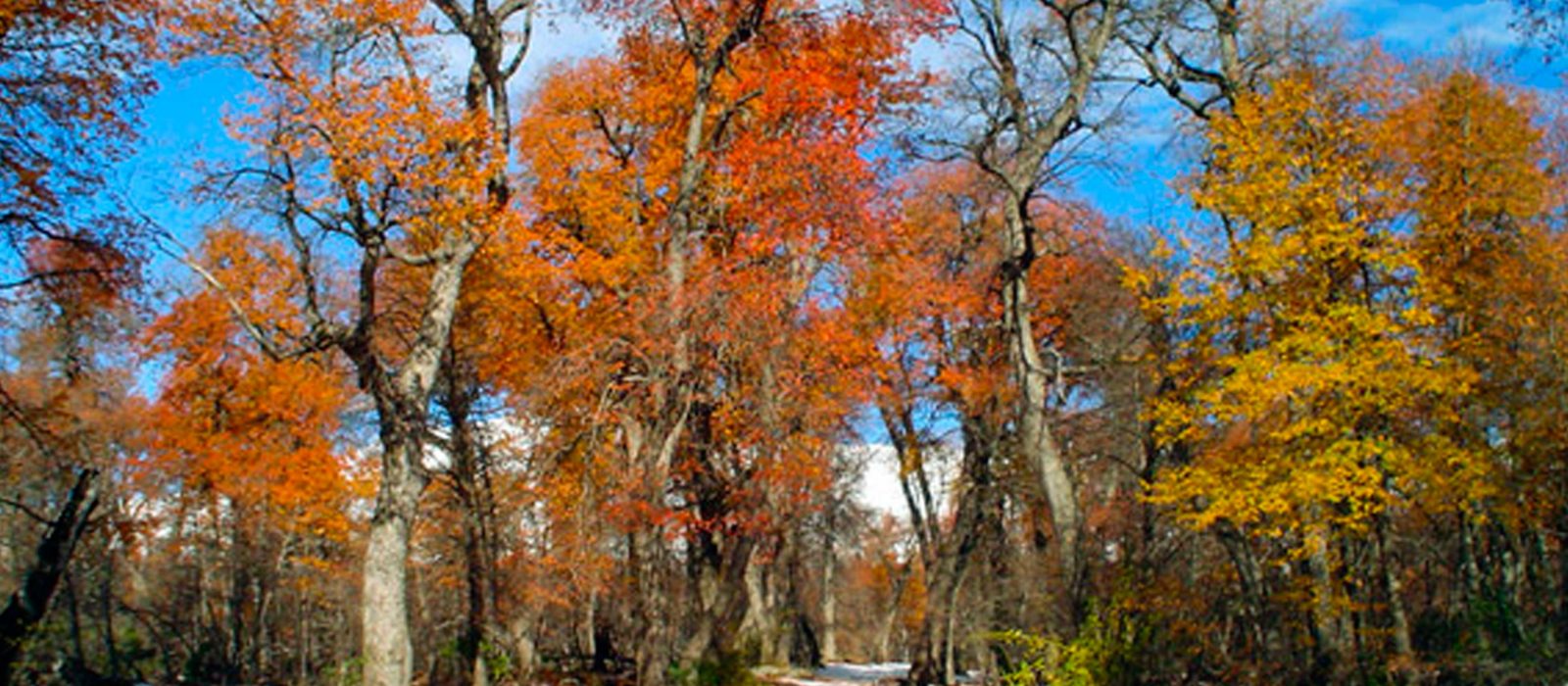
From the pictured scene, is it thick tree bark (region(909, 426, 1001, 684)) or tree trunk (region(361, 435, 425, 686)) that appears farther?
thick tree bark (region(909, 426, 1001, 684))

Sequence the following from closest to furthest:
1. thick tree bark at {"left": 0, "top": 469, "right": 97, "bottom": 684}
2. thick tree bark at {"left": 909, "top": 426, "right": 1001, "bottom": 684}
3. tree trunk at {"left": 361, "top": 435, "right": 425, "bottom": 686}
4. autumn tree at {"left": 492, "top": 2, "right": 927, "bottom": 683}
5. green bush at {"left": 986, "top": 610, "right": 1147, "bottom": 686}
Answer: green bush at {"left": 986, "top": 610, "right": 1147, "bottom": 686}
thick tree bark at {"left": 0, "top": 469, "right": 97, "bottom": 684}
tree trunk at {"left": 361, "top": 435, "right": 425, "bottom": 686}
autumn tree at {"left": 492, "top": 2, "right": 927, "bottom": 683}
thick tree bark at {"left": 909, "top": 426, "right": 1001, "bottom": 684}

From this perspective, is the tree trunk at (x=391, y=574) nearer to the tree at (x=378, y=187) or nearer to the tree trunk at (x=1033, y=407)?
the tree at (x=378, y=187)

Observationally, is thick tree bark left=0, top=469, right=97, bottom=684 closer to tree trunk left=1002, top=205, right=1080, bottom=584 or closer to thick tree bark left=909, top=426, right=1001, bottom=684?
tree trunk left=1002, top=205, right=1080, bottom=584

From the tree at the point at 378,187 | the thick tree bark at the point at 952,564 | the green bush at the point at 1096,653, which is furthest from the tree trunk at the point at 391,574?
the thick tree bark at the point at 952,564

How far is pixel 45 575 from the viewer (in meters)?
10.5

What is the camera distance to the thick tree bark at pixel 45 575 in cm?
1004

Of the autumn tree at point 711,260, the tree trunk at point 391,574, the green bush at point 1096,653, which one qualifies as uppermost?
the autumn tree at point 711,260

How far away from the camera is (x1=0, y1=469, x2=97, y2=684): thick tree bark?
395 inches

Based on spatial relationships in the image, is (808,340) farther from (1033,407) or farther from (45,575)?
(45,575)

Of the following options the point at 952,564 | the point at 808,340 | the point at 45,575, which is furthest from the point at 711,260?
the point at 45,575

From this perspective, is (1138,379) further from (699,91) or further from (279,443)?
(279,443)

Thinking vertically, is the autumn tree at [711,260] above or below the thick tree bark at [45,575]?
above

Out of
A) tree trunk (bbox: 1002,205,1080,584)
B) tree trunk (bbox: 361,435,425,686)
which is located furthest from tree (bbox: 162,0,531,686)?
tree trunk (bbox: 1002,205,1080,584)

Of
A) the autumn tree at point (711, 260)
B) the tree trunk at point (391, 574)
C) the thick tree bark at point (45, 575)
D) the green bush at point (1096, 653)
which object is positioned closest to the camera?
the green bush at point (1096, 653)
